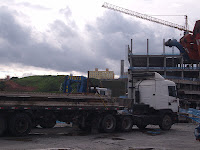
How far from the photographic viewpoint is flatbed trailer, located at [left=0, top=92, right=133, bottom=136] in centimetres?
1271

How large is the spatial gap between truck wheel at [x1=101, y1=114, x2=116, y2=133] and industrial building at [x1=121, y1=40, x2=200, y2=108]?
52.2m

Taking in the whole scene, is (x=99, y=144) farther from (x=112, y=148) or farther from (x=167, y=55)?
(x=167, y=55)

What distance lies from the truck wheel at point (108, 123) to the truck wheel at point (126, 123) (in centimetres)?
61

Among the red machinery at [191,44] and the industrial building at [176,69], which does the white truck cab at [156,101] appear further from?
the industrial building at [176,69]

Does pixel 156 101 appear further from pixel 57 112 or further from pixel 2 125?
pixel 2 125

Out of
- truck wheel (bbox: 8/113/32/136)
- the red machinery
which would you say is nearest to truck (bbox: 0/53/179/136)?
truck wheel (bbox: 8/113/32/136)

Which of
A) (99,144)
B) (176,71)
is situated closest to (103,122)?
(99,144)

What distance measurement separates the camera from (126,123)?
55.6 ft

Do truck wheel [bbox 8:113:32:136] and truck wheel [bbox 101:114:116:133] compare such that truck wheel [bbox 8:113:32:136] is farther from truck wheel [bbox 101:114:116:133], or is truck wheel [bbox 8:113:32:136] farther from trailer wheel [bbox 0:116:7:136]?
truck wheel [bbox 101:114:116:133]

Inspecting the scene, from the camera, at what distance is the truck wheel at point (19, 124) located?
12641 mm

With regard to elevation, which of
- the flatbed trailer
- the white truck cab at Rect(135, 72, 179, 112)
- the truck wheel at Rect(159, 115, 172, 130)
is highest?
the white truck cab at Rect(135, 72, 179, 112)

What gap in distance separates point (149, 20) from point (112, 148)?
8966 cm

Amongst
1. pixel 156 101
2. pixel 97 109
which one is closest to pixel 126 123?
pixel 97 109

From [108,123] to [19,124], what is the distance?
5742 millimetres
